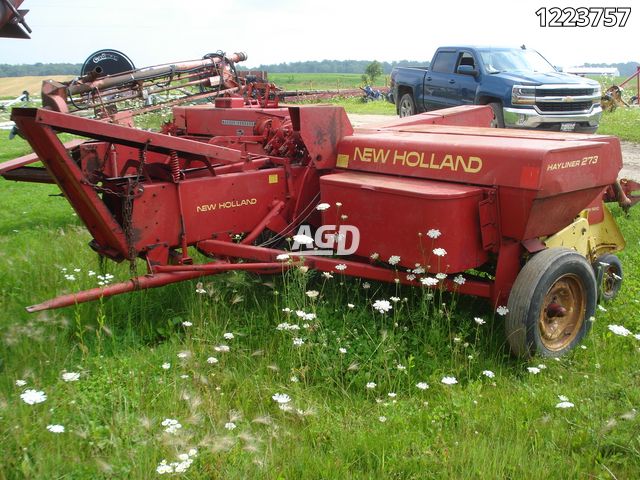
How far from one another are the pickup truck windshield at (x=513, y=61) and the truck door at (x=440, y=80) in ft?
2.76

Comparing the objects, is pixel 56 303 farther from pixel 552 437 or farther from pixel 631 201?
pixel 631 201

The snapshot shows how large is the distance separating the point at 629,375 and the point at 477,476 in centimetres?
152

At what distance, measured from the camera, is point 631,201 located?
711cm

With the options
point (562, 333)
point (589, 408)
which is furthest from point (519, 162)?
point (589, 408)

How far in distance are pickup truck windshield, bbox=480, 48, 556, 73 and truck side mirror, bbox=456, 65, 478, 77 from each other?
24cm

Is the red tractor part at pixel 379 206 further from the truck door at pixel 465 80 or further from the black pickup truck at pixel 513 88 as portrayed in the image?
the truck door at pixel 465 80

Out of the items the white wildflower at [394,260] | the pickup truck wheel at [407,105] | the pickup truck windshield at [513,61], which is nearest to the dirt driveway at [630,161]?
the pickup truck windshield at [513,61]

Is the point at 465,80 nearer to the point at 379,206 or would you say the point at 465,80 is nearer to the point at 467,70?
the point at 467,70

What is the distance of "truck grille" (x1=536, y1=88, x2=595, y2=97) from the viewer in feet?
40.4

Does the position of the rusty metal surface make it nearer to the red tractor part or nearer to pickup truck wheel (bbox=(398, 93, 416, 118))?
the red tractor part

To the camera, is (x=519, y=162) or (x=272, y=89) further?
(x=272, y=89)

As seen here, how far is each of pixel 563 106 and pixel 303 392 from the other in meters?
10.4

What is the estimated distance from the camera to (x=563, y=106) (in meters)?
12.6

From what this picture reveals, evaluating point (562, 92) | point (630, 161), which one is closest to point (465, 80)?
point (562, 92)
